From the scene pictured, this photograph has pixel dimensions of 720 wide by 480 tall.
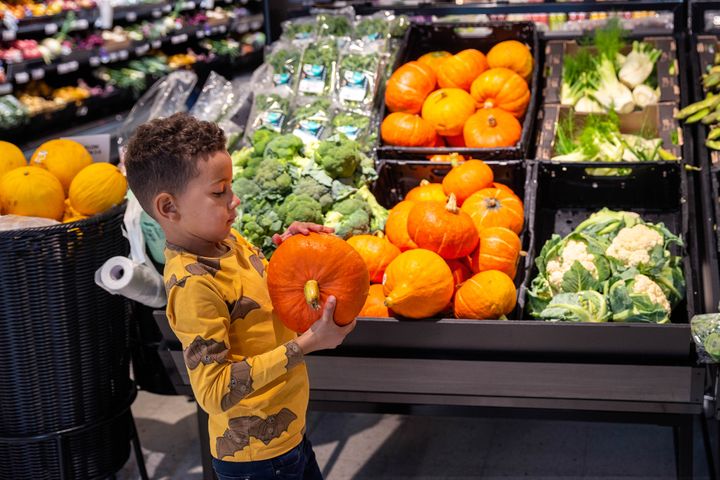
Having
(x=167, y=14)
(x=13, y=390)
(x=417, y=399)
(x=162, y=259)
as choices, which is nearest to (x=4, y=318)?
(x=13, y=390)

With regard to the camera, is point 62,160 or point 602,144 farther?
point 602,144

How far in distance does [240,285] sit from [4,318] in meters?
1.10

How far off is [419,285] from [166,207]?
87 cm

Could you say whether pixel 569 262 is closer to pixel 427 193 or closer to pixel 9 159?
pixel 427 193

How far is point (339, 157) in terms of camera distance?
9.61ft

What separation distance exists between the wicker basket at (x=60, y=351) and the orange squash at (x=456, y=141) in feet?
4.47

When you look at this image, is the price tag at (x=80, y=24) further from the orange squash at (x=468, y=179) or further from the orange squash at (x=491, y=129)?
the orange squash at (x=468, y=179)

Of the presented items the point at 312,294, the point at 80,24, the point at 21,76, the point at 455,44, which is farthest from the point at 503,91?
the point at 80,24

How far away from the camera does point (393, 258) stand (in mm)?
2586

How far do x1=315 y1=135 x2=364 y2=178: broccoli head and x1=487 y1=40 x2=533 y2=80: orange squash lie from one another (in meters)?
0.83

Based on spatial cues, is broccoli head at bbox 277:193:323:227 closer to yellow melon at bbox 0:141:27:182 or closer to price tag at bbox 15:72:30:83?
yellow melon at bbox 0:141:27:182

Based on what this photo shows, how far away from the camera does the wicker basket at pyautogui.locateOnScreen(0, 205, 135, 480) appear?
2422 mm

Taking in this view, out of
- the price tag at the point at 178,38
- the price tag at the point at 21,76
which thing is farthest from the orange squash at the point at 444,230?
the price tag at the point at 178,38

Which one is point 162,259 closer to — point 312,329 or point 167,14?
point 312,329
